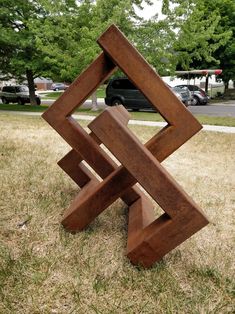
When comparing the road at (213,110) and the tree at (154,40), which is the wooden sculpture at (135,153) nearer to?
the tree at (154,40)

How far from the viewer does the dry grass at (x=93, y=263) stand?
2.20 meters

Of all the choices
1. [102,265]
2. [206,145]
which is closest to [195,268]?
[102,265]

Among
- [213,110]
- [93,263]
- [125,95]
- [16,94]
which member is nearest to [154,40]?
[125,95]

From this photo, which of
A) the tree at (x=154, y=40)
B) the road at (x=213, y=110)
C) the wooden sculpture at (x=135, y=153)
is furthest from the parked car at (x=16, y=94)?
the wooden sculpture at (x=135, y=153)

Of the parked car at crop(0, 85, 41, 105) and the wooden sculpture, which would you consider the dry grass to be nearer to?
the wooden sculpture

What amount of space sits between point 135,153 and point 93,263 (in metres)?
0.86

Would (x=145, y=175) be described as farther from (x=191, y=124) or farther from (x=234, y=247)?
(x=234, y=247)

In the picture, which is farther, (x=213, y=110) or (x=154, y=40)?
(x=213, y=110)

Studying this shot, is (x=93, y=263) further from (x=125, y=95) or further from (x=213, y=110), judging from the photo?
(x=213, y=110)

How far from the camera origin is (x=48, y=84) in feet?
209

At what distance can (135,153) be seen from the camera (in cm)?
239

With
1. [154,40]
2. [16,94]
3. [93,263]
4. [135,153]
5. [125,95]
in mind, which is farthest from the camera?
[16,94]

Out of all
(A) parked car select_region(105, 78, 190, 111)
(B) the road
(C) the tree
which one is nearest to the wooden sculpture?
(C) the tree

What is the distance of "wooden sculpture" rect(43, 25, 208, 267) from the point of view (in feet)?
7.82
